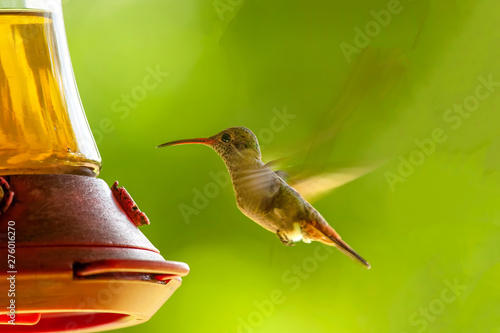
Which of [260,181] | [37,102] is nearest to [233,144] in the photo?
[260,181]

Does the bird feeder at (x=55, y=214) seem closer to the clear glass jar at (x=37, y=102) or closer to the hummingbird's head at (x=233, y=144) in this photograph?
the clear glass jar at (x=37, y=102)

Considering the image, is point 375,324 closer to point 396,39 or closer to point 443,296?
point 443,296

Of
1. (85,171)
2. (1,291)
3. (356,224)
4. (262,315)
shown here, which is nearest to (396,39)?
(356,224)

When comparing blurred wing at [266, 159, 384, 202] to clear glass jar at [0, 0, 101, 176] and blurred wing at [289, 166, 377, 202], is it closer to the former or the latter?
blurred wing at [289, 166, 377, 202]

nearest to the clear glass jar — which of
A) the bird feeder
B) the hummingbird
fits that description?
the bird feeder

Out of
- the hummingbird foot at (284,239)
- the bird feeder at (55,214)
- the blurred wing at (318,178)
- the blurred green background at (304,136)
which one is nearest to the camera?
the bird feeder at (55,214)

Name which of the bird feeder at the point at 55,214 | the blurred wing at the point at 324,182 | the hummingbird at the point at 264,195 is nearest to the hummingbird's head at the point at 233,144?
the hummingbird at the point at 264,195
